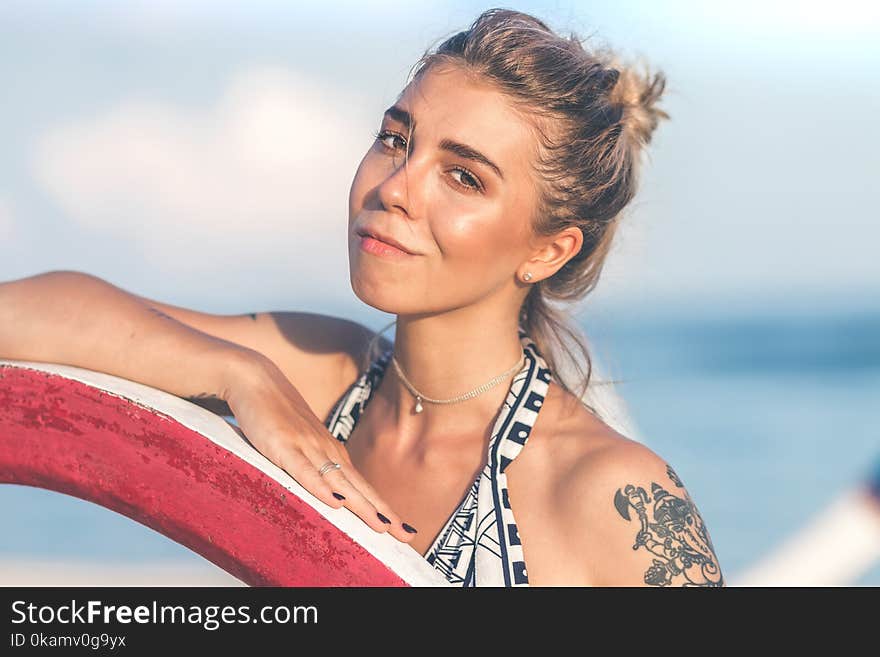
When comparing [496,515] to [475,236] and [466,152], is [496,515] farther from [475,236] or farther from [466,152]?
[466,152]

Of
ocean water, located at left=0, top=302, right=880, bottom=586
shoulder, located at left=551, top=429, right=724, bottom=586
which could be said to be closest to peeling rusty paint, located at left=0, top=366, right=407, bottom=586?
shoulder, located at left=551, top=429, right=724, bottom=586

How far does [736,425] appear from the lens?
12.8m

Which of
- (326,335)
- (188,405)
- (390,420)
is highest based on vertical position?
(326,335)

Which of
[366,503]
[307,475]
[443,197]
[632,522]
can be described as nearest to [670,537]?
[632,522]

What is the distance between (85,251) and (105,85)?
317 centimetres

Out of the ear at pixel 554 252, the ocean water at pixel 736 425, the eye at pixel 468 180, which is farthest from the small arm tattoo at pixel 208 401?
the ocean water at pixel 736 425

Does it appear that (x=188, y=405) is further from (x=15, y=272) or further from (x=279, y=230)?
(x=279, y=230)

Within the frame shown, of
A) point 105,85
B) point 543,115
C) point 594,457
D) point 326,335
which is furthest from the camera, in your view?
point 105,85

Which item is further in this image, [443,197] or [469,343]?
[469,343]

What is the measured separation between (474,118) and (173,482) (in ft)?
3.33

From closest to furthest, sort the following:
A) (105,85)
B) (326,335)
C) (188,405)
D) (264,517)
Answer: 1. (264,517)
2. (188,405)
3. (326,335)
4. (105,85)

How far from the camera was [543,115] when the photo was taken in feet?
7.22
